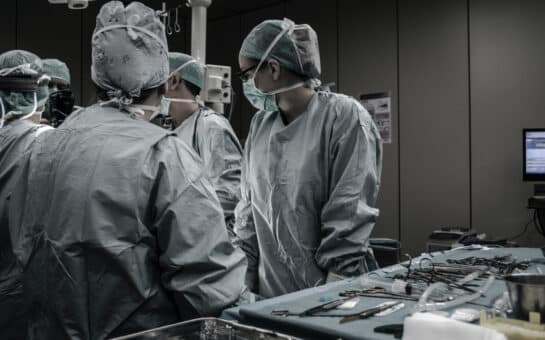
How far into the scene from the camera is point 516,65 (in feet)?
13.2

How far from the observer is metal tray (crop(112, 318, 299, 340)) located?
0.83 meters

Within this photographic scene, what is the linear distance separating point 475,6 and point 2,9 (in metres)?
4.32

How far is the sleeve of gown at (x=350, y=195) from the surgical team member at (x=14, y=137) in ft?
3.21

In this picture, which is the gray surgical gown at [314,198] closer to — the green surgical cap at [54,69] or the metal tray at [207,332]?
the metal tray at [207,332]

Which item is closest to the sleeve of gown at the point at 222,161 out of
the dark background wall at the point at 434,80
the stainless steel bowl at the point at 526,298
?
the stainless steel bowl at the point at 526,298

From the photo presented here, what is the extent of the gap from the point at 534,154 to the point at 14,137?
3.55 m

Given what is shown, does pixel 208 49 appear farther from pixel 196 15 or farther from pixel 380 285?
pixel 380 285

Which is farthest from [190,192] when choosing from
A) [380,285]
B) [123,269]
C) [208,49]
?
[208,49]

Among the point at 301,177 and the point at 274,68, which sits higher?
the point at 274,68

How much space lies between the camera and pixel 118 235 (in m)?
1.17

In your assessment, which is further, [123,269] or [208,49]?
[208,49]

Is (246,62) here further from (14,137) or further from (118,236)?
(118,236)

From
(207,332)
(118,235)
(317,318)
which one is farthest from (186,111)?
(207,332)

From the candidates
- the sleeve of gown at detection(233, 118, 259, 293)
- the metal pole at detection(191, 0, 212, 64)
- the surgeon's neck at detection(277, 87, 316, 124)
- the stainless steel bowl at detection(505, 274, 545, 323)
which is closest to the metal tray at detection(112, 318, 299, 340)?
the stainless steel bowl at detection(505, 274, 545, 323)
